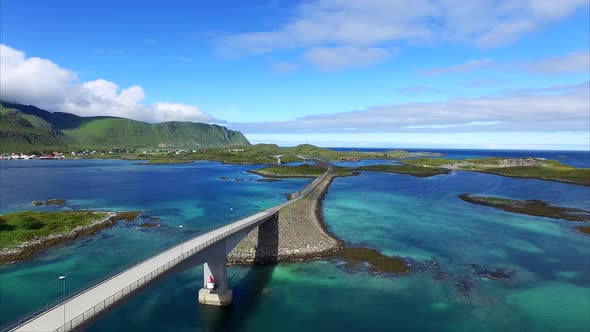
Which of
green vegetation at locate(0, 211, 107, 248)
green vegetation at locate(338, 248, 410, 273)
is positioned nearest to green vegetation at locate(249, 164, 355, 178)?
green vegetation at locate(0, 211, 107, 248)

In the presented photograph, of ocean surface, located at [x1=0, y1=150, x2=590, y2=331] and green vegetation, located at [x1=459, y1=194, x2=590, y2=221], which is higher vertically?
green vegetation, located at [x1=459, y1=194, x2=590, y2=221]

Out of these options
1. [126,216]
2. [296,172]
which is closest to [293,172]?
[296,172]

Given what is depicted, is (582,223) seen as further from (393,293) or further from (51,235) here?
(51,235)

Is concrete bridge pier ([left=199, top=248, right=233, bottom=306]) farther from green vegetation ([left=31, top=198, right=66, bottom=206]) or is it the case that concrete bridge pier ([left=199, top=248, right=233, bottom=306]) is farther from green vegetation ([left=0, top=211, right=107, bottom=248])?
green vegetation ([left=31, top=198, right=66, bottom=206])

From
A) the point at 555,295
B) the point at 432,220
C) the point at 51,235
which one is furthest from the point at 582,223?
the point at 51,235

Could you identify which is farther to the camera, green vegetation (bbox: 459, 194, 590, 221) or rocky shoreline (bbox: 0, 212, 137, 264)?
green vegetation (bbox: 459, 194, 590, 221)
